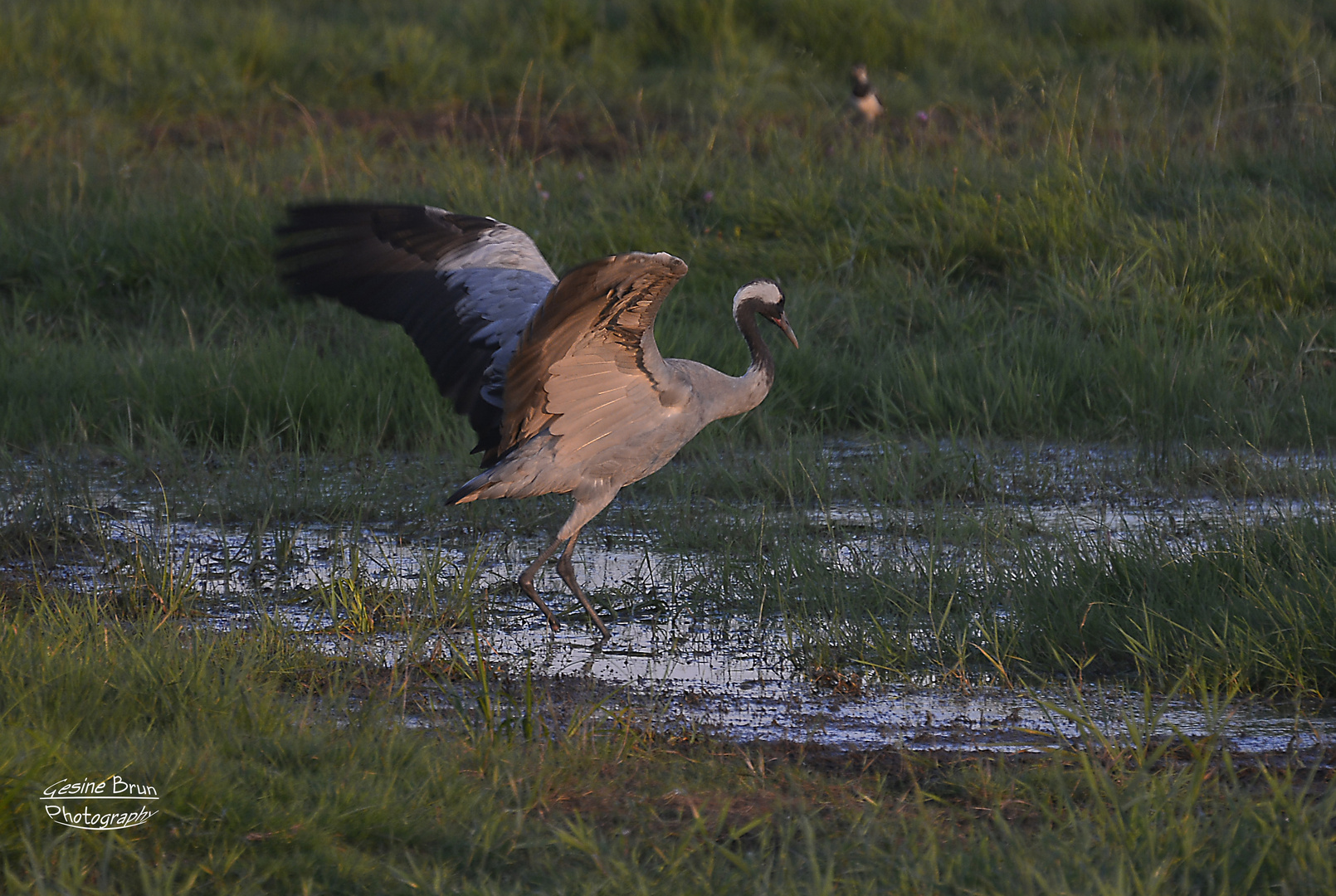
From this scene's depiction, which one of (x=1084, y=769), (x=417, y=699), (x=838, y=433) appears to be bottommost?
(x=838, y=433)

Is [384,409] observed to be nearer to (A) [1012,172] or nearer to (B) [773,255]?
(B) [773,255]

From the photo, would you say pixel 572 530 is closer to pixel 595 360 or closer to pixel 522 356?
pixel 595 360

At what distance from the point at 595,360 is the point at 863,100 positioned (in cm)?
616

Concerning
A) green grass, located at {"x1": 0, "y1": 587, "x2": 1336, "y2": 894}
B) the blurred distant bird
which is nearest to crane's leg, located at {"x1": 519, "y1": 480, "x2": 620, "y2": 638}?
green grass, located at {"x1": 0, "y1": 587, "x2": 1336, "y2": 894}

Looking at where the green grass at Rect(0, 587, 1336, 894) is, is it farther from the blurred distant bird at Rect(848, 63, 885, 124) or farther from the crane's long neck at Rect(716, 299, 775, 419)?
the blurred distant bird at Rect(848, 63, 885, 124)

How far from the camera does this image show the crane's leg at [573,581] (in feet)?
13.2

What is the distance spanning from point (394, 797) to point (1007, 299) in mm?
4825

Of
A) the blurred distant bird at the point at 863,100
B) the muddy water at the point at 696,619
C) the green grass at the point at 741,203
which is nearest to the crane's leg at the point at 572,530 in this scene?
the muddy water at the point at 696,619

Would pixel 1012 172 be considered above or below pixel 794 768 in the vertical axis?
below

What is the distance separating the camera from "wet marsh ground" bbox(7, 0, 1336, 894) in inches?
102

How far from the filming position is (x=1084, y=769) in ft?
8.63

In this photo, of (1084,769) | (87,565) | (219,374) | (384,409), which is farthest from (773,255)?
(1084,769)

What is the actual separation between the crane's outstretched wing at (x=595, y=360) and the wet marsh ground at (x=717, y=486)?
0.48 metres

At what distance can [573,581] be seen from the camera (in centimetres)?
421
